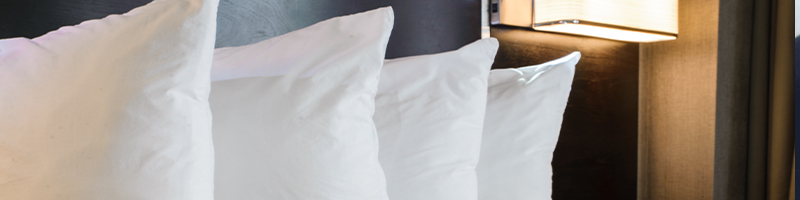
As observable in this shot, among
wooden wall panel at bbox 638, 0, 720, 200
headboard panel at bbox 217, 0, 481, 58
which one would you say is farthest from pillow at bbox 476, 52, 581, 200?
wooden wall panel at bbox 638, 0, 720, 200

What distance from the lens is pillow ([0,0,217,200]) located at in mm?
484

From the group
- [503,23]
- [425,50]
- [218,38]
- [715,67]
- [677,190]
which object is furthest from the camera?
[677,190]

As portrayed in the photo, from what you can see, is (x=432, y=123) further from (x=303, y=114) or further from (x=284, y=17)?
(x=284, y=17)

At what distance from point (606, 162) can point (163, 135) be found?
1.73 meters

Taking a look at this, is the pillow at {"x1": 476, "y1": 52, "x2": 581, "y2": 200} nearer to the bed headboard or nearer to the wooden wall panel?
the bed headboard

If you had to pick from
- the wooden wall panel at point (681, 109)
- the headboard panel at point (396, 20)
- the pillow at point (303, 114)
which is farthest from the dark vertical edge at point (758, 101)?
the pillow at point (303, 114)

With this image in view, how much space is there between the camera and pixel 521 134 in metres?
1.11

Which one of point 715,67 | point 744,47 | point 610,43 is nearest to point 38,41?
point 610,43

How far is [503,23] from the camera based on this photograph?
1.58m

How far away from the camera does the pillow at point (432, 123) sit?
869 mm

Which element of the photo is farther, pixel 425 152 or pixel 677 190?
pixel 677 190

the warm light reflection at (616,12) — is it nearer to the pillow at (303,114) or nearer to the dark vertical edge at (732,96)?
the dark vertical edge at (732,96)

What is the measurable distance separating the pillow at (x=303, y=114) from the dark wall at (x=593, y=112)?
3.05 ft

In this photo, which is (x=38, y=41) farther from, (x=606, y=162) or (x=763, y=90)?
(x=763, y=90)
